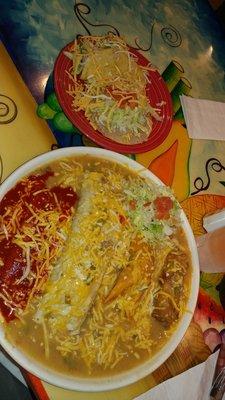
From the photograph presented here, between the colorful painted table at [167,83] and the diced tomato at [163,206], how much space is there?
0.25m

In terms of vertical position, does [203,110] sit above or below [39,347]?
above

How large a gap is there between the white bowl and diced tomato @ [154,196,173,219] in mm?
87

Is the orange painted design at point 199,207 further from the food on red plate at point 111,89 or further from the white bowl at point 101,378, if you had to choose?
the food on red plate at point 111,89

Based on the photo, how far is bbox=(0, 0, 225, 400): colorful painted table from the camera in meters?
1.45

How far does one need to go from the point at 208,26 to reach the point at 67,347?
6.66ft

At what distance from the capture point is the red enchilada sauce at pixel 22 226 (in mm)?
1168

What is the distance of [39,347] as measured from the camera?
117 centimetres

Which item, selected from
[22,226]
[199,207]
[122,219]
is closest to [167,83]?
[199,207]

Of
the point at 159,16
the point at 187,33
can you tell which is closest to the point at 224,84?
the point at 187,33

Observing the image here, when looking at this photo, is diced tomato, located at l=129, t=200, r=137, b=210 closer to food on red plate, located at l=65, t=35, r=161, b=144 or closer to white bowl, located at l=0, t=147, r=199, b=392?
white bowl, located at l=0, t=147, r=199, b=392

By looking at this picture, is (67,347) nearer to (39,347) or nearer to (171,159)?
(39,347)

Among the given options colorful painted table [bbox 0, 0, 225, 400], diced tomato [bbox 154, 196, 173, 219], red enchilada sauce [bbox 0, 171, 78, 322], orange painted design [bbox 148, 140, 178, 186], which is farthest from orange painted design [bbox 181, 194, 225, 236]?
red enchilada sauce [bbox 0, 171, 78, 322]

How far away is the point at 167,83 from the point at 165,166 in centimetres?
46

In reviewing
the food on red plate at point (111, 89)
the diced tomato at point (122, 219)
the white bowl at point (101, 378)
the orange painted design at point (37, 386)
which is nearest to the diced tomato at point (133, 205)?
the diced tomato at point (122, 219)
